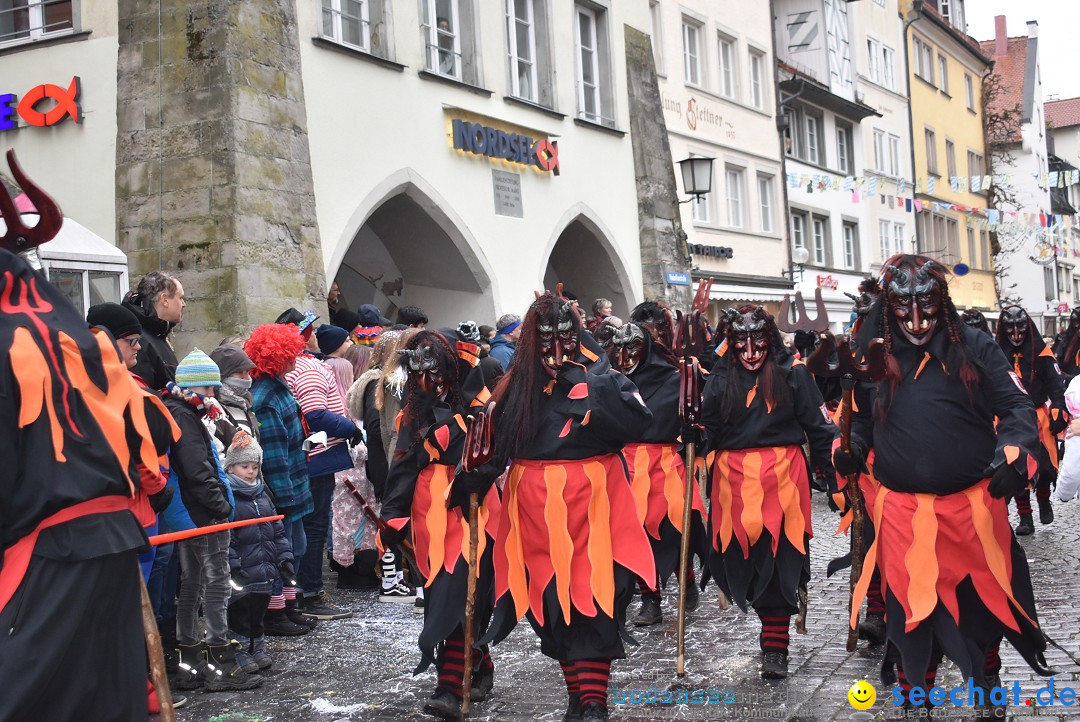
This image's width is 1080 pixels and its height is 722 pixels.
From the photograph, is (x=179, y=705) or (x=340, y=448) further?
(x=340, y=448)

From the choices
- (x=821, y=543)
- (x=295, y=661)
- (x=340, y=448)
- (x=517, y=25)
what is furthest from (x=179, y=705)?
(x=517, y=25)

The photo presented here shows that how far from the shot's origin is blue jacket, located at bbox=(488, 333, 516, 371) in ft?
35.1

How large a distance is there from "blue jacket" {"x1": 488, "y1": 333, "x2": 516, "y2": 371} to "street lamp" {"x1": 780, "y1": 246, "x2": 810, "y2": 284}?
18.8 meters

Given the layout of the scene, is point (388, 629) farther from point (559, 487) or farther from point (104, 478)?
point (104, 478)

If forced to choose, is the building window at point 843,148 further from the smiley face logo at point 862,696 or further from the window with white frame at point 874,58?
the smiley face logo at point 862,696

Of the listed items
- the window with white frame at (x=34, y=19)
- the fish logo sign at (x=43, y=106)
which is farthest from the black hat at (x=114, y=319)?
the window with white frame at (x=34, y=19)

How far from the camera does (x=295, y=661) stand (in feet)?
24.1

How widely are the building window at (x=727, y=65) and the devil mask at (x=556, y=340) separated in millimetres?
22158

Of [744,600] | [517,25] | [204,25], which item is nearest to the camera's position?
[744,600]

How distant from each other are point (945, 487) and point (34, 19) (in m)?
11.8

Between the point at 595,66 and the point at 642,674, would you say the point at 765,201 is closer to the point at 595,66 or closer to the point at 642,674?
the point at 595,66

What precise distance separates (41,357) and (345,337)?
6429 mm

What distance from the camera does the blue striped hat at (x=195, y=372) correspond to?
665 centimetres

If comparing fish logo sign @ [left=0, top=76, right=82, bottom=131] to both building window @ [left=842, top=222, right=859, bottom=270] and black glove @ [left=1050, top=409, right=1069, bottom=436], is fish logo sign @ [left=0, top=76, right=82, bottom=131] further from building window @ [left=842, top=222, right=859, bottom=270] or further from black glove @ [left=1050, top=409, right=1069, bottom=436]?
building window @ [left=842, top=222, right=859, bottom=270]
